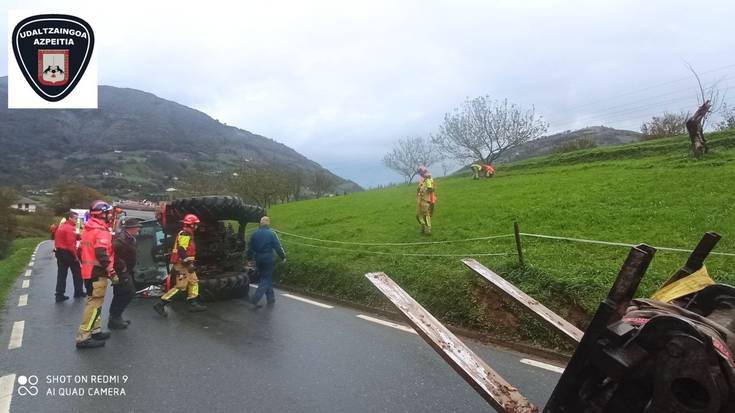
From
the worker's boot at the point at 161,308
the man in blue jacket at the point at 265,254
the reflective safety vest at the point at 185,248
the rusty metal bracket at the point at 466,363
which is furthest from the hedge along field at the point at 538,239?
the rusty metal bracket at the point at 466,363

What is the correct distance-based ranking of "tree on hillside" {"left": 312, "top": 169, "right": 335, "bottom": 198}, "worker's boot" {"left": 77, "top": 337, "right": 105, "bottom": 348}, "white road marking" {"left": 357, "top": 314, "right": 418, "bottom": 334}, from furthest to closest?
"tree on hillside" {"left": 312, "top": 169, "right": 335, "bottom": 198} → "white road marking" {"left": 357, "top": 314, "right": 418, "bottom": 334} → "worker's boot" {"left": 77, "top": 337, "right": 105, "bottom": 348}

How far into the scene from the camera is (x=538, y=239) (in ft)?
32.8

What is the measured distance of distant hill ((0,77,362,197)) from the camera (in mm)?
101500

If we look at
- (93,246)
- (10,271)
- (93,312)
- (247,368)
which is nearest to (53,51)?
(93,246)

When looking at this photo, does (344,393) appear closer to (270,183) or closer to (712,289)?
(712,289)

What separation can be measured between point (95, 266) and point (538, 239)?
28.1 ft

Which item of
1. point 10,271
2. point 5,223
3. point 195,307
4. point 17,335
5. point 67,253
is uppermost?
point 67,253

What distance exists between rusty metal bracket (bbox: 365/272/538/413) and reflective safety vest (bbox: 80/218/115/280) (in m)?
5.13

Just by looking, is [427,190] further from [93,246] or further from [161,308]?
[93,246]

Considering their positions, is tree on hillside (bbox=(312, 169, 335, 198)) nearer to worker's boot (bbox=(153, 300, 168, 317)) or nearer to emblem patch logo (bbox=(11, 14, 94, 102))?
emblem patch logo (bbox=(11, 14, 94, 102))

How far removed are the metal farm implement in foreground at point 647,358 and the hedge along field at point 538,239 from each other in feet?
12.5

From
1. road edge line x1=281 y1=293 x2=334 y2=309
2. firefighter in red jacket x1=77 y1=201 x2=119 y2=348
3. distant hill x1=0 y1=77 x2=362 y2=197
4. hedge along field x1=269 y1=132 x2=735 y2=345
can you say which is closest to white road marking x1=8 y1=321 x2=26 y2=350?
firefighter in red jacket x1=77 y1=201 x2=119 y2=348

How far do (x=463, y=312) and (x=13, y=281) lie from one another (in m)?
13.2

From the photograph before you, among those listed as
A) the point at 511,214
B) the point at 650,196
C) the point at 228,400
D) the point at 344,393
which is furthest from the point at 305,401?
the point at 650,196
